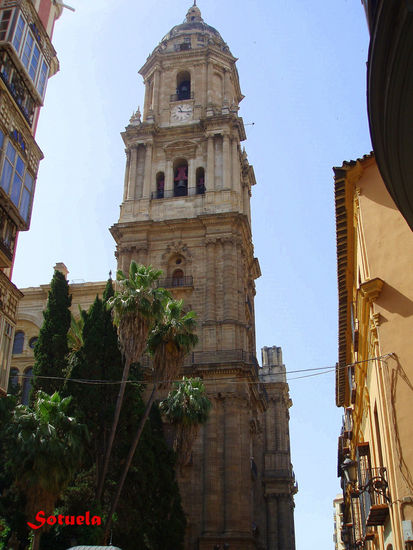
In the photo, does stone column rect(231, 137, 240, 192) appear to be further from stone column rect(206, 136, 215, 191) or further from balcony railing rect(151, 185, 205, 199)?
balcony railing rect(151, 185, 205, 199)

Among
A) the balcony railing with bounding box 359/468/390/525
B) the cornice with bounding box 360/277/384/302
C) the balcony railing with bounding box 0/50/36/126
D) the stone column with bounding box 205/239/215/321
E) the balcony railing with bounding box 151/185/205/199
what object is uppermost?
the balcony railing with bounding box 151/185/205/199

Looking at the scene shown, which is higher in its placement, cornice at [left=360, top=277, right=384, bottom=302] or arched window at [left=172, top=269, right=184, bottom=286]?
arched window at [left=172, top=269, right=184, bottom=286]

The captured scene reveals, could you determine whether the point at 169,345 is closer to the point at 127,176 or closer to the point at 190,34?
the point at 127,176

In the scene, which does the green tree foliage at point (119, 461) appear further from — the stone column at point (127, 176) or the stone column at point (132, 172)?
the stone column at point (127, 176)

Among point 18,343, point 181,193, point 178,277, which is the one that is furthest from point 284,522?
point 181,193

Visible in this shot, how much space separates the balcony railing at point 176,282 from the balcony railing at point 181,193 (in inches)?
261

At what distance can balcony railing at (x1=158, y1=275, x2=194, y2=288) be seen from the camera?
39781 millimetres

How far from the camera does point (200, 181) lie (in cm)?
4525

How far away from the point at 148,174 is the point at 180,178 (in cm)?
240

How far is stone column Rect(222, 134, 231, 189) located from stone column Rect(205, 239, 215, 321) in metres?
4.93

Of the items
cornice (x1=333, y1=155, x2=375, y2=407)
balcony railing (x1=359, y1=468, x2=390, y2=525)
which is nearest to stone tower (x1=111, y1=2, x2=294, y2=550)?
cornice (x1=333, y1=155, x2=375, y2=407)

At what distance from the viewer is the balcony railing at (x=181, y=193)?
144ft

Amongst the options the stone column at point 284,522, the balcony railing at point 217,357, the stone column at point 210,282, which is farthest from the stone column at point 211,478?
the stone column at point 284,522

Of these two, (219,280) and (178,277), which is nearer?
(219,280)
